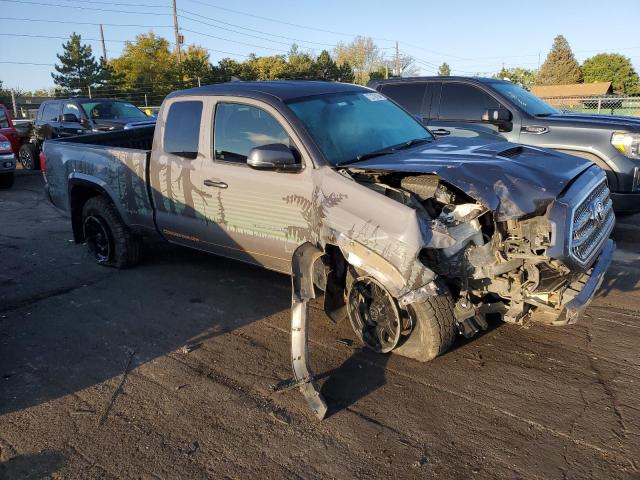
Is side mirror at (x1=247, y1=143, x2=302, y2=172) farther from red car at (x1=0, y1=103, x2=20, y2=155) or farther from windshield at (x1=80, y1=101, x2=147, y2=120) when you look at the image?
red car at (x1=0, y1=103, x2=20, y2=155)

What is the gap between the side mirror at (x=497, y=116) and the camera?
7.23 metres

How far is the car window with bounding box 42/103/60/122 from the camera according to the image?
47.6 ft

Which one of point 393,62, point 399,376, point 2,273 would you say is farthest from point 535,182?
point 393,62

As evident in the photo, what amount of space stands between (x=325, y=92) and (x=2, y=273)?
4.33 metres

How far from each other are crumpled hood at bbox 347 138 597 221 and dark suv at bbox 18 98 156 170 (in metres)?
10.4

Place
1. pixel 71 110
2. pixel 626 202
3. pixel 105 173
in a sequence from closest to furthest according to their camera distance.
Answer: pixel 105 173 → pixel 626 202 → pixel 71 110

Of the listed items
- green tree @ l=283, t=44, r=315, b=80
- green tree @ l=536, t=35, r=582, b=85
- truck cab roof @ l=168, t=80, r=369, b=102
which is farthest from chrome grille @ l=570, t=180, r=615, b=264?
green tree @ l=536, t=35, r=582, b=85

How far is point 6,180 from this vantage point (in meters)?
12.6

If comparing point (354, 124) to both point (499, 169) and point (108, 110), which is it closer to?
point (499, 169)

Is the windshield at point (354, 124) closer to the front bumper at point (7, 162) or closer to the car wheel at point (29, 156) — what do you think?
the front bumper at point (7, 162)

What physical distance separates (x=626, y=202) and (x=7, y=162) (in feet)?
40.7

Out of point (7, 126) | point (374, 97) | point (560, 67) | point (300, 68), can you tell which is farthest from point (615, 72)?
point (374, 97)

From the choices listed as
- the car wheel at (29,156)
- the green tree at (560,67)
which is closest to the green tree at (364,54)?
the green tree at (560,67)

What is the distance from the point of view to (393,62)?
77.6 meters
